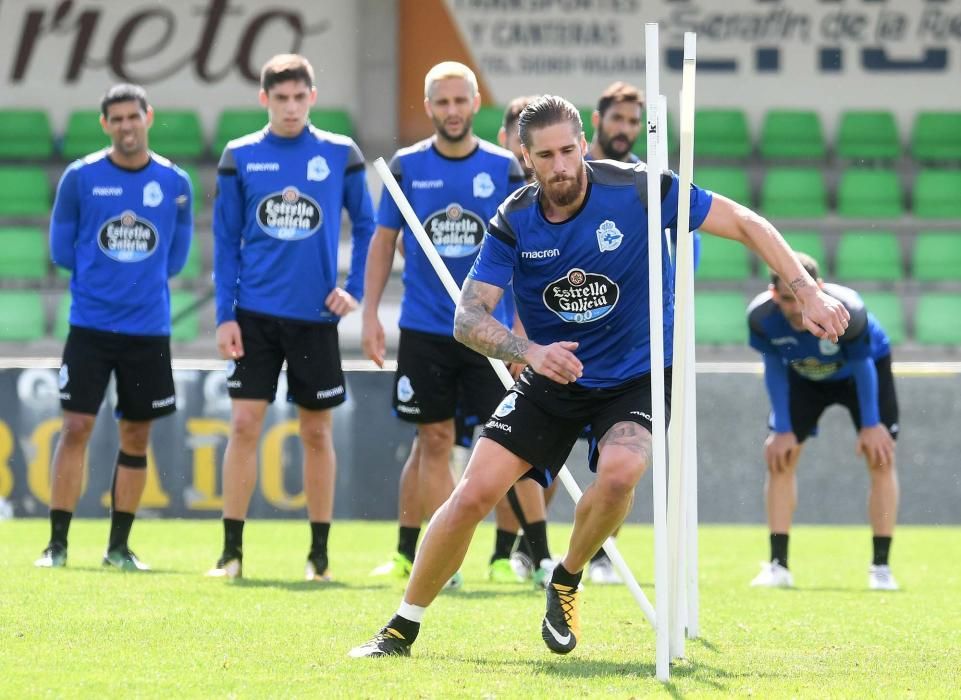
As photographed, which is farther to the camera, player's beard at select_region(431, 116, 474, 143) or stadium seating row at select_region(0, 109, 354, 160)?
stadium seating row at select_region(0, 109, 354, 160)

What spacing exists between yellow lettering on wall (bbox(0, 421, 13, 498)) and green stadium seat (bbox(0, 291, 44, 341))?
12.4ft

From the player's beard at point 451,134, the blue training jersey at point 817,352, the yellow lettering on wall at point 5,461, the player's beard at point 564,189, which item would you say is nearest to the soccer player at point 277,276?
the player's beard at point 451,134

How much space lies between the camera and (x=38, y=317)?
16.5 meters

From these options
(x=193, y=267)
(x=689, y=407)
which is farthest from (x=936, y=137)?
(x=689, y=407)

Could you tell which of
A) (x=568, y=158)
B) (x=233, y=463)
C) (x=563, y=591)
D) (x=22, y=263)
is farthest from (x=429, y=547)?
(x=22, y=263)

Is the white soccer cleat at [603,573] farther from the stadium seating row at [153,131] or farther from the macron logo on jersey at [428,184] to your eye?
the stadium seating row at [153,131]

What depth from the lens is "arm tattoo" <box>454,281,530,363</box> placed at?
216 inches

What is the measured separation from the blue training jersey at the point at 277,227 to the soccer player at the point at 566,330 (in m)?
2.74

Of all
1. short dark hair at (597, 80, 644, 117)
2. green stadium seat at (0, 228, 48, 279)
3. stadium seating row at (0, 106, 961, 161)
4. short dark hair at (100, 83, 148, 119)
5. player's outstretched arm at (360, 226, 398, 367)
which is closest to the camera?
player's outstretched arm at (360, 226, 398, 367)

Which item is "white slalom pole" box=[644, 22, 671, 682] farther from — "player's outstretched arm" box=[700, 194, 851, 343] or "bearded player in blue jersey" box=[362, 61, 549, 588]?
"bearded player in blue jersey" box=[362, 61, 549, 588]

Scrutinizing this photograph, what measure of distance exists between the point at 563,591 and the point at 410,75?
14989 millimetres

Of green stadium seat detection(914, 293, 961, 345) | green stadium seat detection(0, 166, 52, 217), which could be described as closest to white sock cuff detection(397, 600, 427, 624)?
green stadium seat detection(914, 293, 961, 345)

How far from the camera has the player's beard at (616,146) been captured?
852 centimetres

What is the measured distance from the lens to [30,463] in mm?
12375
